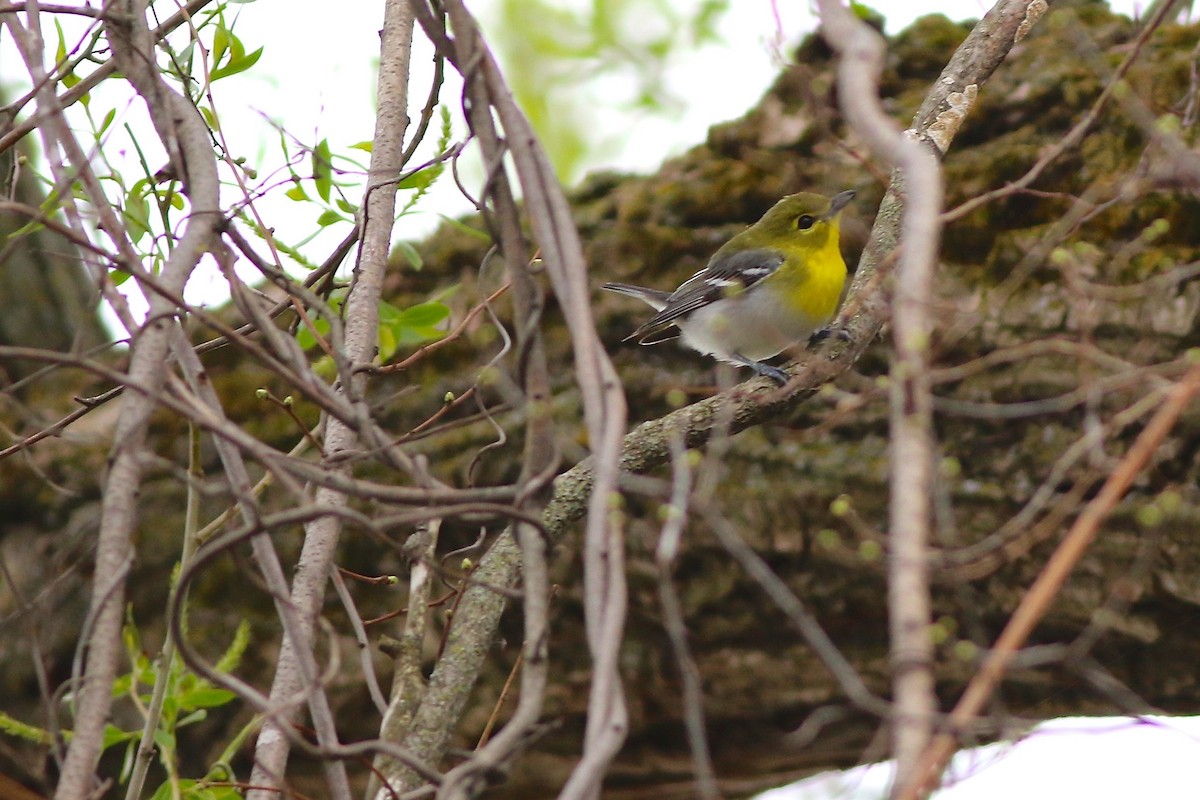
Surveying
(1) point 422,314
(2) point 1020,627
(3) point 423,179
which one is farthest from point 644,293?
(2) point 1020,627

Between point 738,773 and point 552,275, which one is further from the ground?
point 552,275

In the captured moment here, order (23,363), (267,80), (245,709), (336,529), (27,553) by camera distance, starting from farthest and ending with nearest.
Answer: (23,363) < (27,553) < (245,709) < (267,80) < (336,529)

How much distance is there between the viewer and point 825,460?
4156 millimetres

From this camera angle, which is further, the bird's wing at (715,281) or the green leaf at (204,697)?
the bird's wing at (715,281)

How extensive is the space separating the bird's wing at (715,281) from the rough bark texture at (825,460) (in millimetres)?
142

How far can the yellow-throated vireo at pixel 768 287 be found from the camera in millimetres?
4641

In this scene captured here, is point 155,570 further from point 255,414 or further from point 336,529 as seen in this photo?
point 336,529

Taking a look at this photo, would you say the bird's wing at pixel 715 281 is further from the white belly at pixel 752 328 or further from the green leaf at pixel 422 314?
the green leaf at pixel 422 314

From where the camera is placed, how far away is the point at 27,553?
4.91 m

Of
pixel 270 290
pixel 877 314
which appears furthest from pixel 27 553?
pixel 877 314

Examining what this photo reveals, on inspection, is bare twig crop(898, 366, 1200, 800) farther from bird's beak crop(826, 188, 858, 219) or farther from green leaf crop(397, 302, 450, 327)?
bird's beak crop(826, 188, 858, 219)

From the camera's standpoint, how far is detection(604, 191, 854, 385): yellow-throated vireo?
464 centimetres

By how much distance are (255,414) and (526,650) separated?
3.56 m

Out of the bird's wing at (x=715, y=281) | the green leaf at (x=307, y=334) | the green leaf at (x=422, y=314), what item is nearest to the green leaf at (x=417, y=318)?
the green leaf at (x=422, y=314)
